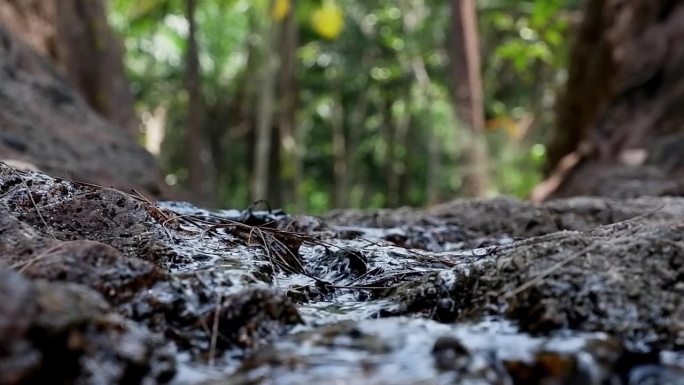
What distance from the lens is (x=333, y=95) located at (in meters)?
22.5

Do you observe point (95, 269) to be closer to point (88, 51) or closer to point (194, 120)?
point (88, 51)

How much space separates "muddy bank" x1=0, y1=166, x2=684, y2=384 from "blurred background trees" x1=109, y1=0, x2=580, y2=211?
437 inches

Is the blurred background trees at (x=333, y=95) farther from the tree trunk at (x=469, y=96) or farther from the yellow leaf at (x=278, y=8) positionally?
the tree trunk at (x=469, y=96)

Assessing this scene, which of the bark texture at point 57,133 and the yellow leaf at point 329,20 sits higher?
the yellow leaf at point 329,20

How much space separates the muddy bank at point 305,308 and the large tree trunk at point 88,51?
23.2 feet

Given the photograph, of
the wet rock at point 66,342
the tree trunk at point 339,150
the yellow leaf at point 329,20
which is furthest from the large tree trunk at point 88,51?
the tree trunk at point 339,150

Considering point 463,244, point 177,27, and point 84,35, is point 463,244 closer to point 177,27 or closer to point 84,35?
point 84,35

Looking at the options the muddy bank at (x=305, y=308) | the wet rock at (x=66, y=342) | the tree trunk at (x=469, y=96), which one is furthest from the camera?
the tree trunk at (x=469, y=96)

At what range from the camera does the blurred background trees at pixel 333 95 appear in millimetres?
16109

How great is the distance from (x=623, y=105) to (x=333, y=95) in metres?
14.0

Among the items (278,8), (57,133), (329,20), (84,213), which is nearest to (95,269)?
(84,213)

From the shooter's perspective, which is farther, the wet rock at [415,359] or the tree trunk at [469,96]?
the tree trunk at [469,96]

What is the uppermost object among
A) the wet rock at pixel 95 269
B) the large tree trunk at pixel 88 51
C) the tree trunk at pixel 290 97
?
the tree trunk at pixel 290 97

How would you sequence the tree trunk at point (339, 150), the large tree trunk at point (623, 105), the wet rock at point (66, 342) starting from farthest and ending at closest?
the tree trunk at point (339, 150) → the large tree trunk at point (623, 105) → the wet rock at point (66, 342)
